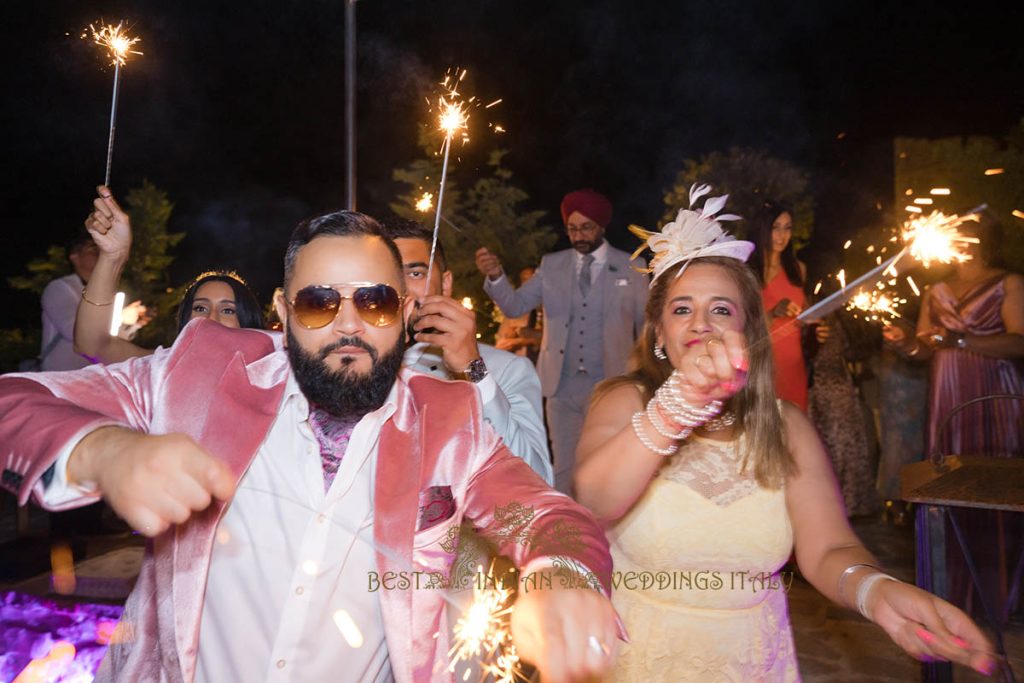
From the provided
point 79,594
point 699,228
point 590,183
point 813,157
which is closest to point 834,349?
point 699,228

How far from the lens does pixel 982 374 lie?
16.6 ft

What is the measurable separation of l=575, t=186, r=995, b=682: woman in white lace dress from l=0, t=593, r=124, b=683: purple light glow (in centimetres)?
271

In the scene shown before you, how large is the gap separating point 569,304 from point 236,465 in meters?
4.50

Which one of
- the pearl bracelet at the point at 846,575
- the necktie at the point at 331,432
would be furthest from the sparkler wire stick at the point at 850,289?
the necktie at the point at 331,432

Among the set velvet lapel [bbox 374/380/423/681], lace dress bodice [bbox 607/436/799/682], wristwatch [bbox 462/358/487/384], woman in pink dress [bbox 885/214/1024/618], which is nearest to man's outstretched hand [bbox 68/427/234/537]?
velvet lapel [bbox 374/380/423/681]

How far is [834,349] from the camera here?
22.2 feet

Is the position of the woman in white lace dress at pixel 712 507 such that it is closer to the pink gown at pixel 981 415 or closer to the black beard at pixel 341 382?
the black beard at pixel 341 382

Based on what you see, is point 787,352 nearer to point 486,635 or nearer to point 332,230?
point 486,635

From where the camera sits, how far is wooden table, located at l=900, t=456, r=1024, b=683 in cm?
305

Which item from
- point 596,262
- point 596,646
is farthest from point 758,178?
point 596,646

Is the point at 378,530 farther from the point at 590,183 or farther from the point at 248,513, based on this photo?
the point at 590,183

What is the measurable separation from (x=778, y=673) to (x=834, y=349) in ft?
15.7

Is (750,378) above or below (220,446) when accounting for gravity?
above

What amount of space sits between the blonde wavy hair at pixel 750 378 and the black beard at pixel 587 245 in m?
3.26
